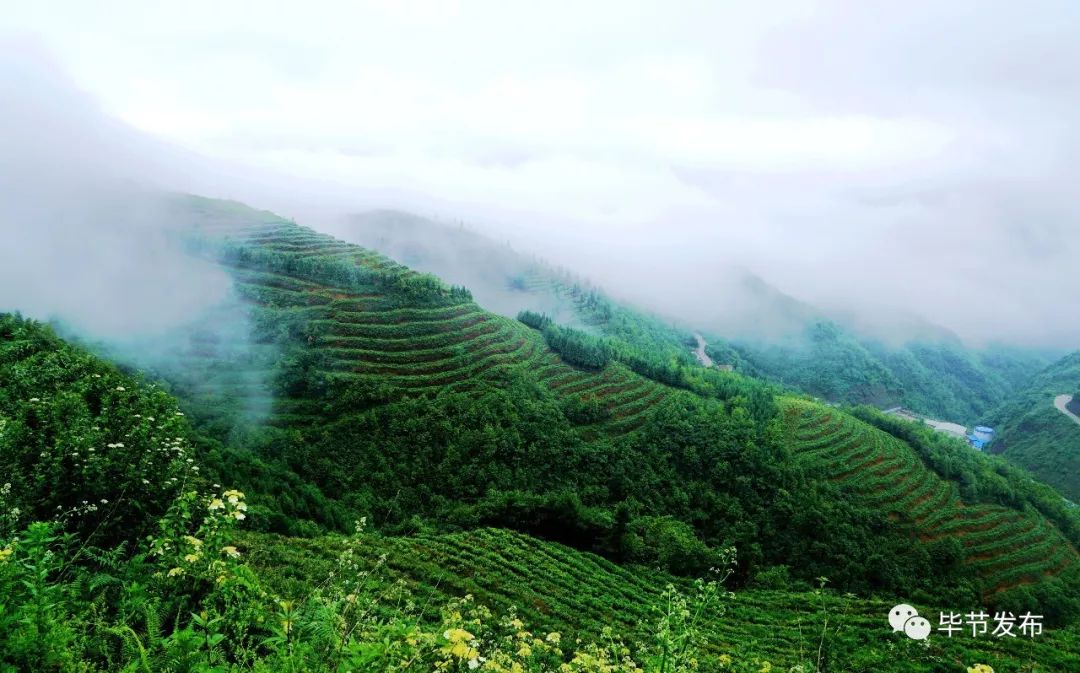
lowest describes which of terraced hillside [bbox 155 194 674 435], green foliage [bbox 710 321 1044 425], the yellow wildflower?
terraced hillside [bbox 155 194 674 435]

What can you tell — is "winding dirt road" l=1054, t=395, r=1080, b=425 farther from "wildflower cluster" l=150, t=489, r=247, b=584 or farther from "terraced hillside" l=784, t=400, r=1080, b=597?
"wildflower cluster" l=150, t=489, r=247, b=584

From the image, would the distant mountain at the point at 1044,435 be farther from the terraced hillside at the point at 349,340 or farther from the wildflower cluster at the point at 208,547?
the wildflower cluster at the point at 208,547

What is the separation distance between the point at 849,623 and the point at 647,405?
96.6 ft

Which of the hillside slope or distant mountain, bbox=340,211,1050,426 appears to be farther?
distant mountain, bbox=340,211,1050,426

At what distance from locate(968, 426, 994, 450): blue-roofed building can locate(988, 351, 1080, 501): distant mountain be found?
2.08 meters

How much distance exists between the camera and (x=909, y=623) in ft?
19.9

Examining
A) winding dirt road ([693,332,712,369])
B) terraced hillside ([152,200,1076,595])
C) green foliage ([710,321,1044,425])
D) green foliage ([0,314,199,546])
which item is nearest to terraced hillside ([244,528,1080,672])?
green foliage ([0,314,199,546])

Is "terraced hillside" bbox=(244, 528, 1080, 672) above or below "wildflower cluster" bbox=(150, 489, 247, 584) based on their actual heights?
below

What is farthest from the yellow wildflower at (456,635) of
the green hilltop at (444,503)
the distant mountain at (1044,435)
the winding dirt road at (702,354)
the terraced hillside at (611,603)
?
the winding dirt road at (702,354)

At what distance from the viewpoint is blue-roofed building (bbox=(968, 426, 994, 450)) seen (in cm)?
10372

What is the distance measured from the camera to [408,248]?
129 metres

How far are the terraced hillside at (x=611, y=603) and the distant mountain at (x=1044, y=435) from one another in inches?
3012

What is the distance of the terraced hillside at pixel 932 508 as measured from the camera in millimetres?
42125

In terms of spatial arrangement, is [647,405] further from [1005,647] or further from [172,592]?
[172,592]
